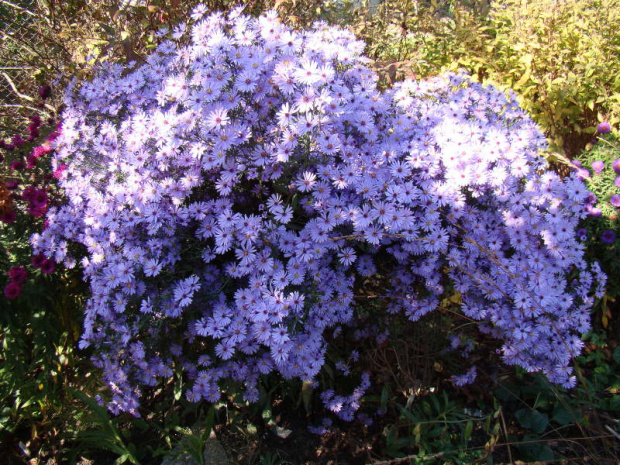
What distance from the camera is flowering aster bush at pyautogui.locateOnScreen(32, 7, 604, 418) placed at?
1835mm

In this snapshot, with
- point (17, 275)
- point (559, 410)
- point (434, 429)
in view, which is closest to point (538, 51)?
point (559, 410)

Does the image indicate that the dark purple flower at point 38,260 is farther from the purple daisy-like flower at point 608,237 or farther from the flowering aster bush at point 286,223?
the purple daisy-like flower at point 608,237

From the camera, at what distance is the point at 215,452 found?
2.21 meters

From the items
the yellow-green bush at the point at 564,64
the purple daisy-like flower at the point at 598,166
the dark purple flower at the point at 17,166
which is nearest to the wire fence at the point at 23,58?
the dark purple flower at the point at 17,166

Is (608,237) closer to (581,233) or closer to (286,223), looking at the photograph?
(581,233)

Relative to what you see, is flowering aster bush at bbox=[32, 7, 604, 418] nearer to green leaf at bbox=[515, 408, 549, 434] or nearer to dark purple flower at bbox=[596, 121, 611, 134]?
green leaf at bbox=[515, 408, 549, 434]

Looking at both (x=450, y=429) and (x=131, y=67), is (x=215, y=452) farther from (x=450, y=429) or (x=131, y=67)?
(x=131, y=67)

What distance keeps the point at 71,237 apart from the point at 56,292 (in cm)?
41

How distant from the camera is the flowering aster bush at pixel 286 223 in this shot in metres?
1.83

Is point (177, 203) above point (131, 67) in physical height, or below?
below

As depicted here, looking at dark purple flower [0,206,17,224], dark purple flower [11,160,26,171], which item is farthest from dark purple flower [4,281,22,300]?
dark purple flower [11,160,26,171]

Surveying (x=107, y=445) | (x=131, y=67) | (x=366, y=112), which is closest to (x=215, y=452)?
(x=107, y=445)

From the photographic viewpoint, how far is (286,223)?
1.90 metres

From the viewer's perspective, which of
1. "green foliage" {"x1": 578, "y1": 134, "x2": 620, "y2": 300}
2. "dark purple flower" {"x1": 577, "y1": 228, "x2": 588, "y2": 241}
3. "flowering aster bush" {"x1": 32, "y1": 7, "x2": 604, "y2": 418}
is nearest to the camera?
"flowering aster bush" {"x1": 32, "y1": 7, "x2": 604, "y2": 418}
